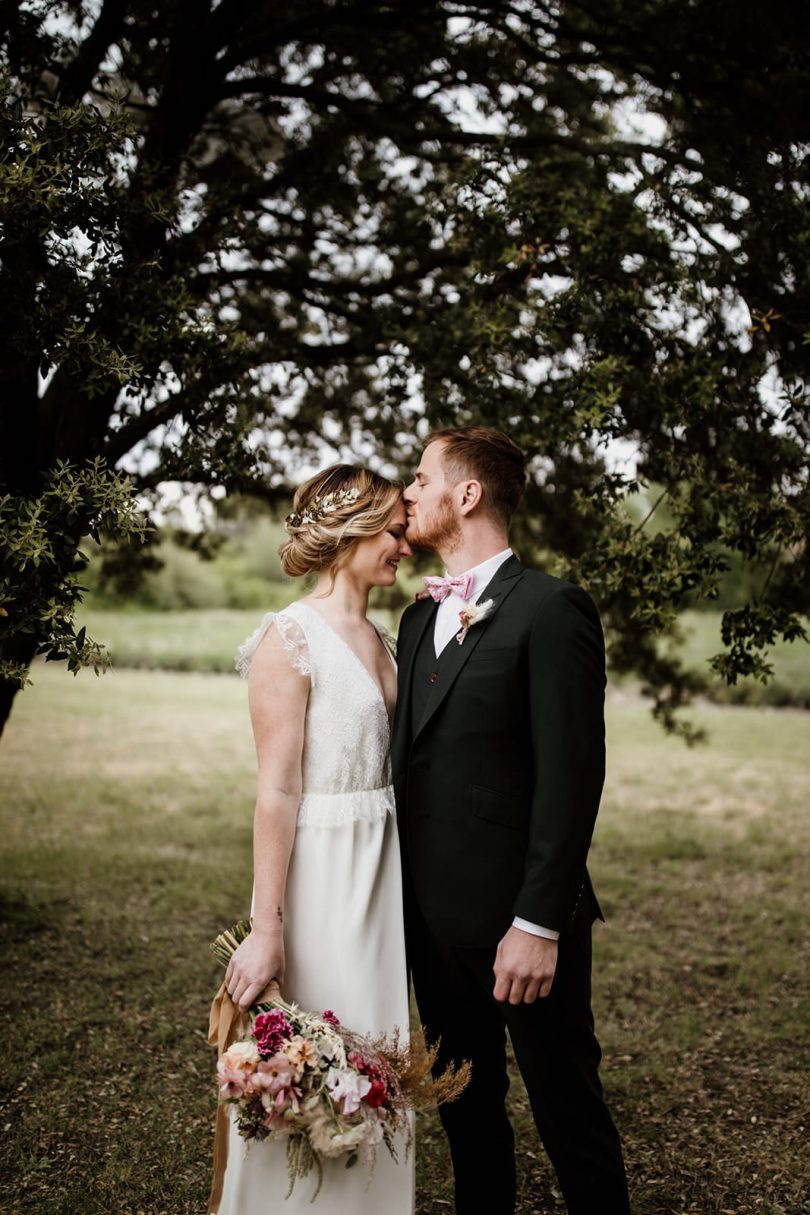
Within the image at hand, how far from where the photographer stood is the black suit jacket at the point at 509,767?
103 inches

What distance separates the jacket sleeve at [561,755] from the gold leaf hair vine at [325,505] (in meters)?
0.74

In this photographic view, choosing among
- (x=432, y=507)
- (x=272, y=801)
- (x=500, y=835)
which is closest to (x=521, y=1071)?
(x=500, y=835)

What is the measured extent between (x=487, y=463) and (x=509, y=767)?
972 millimetres

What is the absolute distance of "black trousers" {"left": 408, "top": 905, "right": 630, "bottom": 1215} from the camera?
8.91 feet

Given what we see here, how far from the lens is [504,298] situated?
498 cm

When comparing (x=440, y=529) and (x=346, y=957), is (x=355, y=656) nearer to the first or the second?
(x=440, y=529)

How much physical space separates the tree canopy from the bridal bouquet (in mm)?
1296

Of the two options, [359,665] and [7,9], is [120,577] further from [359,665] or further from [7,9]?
[359,665]

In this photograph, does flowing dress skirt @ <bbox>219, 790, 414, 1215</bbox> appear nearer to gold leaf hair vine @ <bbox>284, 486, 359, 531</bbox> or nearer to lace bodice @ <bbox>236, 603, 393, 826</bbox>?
lace bodice @ <bbox>236, 603, 393, 826</bbox>

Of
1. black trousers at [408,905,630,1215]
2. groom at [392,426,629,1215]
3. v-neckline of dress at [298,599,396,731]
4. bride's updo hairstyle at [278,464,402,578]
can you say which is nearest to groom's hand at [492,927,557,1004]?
Result: groom at [392,426,629,1215]

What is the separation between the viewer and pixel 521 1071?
272 centimetres

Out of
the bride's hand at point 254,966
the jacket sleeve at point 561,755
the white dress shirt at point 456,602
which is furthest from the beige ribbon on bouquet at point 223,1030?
the white dress shirt at point 456,602

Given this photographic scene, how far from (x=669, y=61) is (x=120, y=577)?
5.28 m

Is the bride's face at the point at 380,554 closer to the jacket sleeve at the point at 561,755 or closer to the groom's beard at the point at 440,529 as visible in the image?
the groom's beard at the point at 440,529
